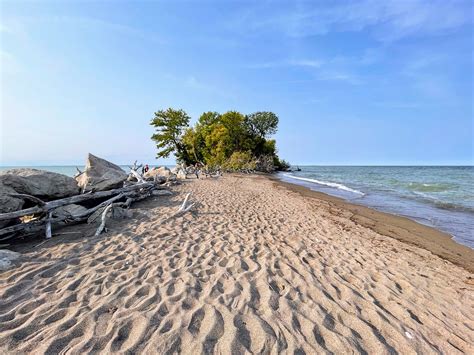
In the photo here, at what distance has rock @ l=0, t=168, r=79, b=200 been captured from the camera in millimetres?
6902

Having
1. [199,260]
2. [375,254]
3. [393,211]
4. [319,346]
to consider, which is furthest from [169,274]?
[393,211]

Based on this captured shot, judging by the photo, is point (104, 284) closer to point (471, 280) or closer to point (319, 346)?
point (319, 346)

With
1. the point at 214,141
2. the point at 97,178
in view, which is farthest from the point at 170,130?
the point at 97,178

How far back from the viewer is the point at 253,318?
11.2 feet

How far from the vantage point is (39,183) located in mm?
7434

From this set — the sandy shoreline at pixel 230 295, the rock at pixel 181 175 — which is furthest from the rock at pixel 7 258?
the rock at pixel 181 175

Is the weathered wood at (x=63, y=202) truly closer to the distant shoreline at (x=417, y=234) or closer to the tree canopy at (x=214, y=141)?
the distant shoreline at (x=417, y=234)

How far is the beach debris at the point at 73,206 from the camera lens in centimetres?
609

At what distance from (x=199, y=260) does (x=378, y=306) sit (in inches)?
132

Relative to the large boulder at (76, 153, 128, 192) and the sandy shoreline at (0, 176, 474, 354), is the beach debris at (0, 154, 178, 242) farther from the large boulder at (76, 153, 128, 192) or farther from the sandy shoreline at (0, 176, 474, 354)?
the sandy shoreline at (0, 176, 474, 354)

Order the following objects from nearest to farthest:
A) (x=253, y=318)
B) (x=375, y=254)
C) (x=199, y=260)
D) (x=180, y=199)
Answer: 1. (x=253, y=318)
2. (x=199, y=260)
3. (x=375, y=254)
4. (x=180, y=199)

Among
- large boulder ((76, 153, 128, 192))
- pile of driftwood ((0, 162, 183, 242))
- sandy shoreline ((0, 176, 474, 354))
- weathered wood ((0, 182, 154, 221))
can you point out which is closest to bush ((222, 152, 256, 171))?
weathered wood ((0, 182, 154, 221))

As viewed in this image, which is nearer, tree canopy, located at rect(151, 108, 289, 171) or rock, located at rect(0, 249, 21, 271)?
rock, located at rect(0, 249, 21, 271)

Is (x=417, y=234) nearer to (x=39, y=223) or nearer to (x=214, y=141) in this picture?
(x=39, y=223)
